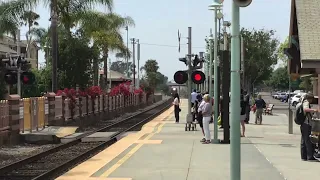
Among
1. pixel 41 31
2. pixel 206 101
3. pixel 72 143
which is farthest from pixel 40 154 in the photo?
pixel 41 31

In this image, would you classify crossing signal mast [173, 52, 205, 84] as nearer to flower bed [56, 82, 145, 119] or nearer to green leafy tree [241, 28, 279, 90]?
flower bed [56, 82, 145, 119]

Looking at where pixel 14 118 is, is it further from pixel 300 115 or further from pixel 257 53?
pixel 257 53

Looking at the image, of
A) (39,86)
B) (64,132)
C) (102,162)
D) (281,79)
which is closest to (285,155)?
(102,162)

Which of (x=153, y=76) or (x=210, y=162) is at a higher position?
(x=153, y=76)

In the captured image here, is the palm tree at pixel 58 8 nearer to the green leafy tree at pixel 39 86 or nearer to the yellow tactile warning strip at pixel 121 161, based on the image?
the green leafy tree at pixel 39 86

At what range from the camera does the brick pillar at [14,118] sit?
63.8 feet

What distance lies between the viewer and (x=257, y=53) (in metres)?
52.1

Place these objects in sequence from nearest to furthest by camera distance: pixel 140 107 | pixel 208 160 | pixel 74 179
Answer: pixel 74 179
pixel 208 160
pixel 140 107

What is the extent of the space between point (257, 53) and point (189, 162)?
40984 millimetres

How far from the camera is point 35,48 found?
94438mm

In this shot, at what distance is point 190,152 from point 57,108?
568 inches

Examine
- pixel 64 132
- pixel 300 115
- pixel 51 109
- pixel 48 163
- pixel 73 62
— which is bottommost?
pixel 48 163

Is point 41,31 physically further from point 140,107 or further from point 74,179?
point 74,179

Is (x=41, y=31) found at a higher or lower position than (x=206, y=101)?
higher
